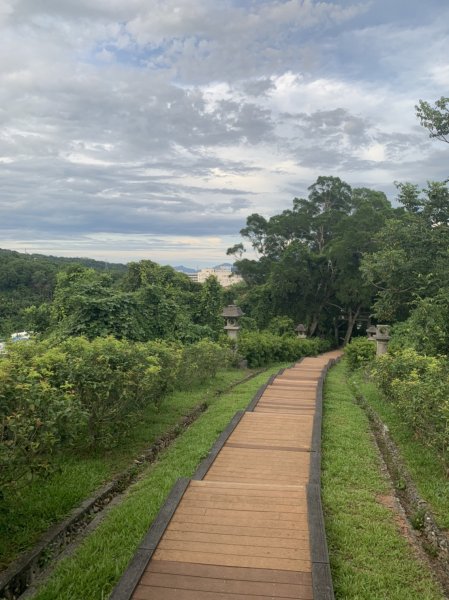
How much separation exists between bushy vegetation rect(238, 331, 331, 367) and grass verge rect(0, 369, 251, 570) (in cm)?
965

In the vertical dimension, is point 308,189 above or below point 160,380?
above

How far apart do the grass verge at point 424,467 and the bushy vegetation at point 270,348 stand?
9.32m

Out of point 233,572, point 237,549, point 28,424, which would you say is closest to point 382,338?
point 237,549

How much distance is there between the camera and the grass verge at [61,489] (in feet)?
12.5

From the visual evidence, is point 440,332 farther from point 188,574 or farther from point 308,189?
point 308,189

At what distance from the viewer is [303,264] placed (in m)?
30.4

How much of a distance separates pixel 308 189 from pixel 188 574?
36.5 metres

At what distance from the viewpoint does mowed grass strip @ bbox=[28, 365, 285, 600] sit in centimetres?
314

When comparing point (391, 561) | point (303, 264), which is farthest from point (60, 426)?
point (303, 264)

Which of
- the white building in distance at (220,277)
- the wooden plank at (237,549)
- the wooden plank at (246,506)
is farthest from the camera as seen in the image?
the white building in distance at (220,277)

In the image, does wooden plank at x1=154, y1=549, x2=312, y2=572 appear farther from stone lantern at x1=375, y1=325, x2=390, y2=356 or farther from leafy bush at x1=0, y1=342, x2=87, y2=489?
stone lantern at x1=375, y1=325, x2=390, y2=356

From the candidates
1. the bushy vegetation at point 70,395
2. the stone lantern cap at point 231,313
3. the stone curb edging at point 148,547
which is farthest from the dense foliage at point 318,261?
the stone curb edging at point 148,547

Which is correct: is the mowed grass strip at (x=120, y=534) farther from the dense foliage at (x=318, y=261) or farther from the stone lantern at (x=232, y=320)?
the dense foliage at (x=318, y=261)

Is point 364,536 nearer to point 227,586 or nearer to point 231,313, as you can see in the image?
point 227,586
